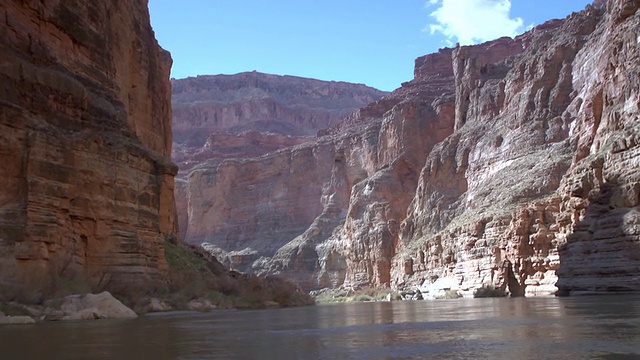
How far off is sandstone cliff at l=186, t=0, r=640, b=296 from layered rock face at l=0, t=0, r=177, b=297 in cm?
2157

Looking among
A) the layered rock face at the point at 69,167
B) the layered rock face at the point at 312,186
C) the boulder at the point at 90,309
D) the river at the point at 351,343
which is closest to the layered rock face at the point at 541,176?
the layered rock face at the point at 312,186

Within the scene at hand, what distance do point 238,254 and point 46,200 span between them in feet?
319

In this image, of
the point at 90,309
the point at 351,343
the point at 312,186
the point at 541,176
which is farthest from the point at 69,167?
the point at 312,186

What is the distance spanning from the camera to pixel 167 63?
52875mm

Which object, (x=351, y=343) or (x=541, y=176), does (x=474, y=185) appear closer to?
(x=541, y=176)

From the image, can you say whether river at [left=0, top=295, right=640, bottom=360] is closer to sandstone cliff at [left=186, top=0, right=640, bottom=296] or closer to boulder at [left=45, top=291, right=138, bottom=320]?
boulder at [left=45, top=291, right=138, bottom=320]

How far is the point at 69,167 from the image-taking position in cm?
2230

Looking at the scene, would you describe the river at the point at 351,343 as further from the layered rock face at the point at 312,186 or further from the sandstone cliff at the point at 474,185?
the layered rock face at the point at 312,186

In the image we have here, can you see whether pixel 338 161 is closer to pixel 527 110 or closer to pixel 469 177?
pixel 469 177

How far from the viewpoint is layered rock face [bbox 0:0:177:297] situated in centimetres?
2044

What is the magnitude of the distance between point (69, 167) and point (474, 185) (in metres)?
60.0

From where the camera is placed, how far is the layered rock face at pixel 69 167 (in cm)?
2044

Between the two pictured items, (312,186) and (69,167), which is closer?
(69,167)

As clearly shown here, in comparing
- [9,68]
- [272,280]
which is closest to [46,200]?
[9,68]
